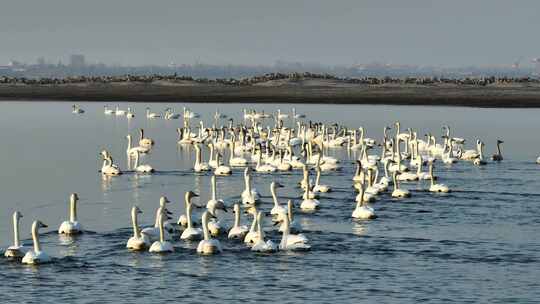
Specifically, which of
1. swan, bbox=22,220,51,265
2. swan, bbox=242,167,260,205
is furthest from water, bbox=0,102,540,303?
swan, bbox=242,167,260,205

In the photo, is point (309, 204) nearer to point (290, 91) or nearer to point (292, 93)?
point (292, 93)

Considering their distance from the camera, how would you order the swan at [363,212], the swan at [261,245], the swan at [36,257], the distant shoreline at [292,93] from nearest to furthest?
1. the swan at [36,257]
2. the swan at [261,245]
3. the swan at [363,212]
4. the distant shoreline at [292,93]

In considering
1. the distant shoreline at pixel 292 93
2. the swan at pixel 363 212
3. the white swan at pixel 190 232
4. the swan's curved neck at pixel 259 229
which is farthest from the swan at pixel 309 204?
the distant shoreline at pixel 292 93

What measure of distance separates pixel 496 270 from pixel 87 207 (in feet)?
39.3

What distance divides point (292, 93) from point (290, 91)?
1.83 m

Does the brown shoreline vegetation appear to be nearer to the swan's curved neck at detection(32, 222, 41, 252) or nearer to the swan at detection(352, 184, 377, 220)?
the swan at detection(352, 184, 377, 220)

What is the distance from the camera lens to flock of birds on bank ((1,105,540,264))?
1021 inches

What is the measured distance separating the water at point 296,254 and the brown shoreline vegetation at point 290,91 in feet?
111

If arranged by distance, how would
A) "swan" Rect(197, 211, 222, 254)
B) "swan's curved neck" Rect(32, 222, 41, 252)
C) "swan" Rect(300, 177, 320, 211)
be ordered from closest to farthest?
1. "swan's curved neck" Rect(32, 222, 41, 252)
2. "swan" Rect(197, 211, 222, 254)
3. "swan" Rect(300, 177, 320, 211)

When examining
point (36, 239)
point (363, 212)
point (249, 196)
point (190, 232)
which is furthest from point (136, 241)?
point (249, 196)

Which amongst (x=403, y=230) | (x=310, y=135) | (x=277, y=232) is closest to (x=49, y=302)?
(x=277, y=232)

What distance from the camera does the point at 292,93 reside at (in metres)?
88.9

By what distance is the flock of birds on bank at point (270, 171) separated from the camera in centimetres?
2592

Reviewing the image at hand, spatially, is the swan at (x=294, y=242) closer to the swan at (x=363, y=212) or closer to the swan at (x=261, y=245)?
the swan at (x=261, y=245)
